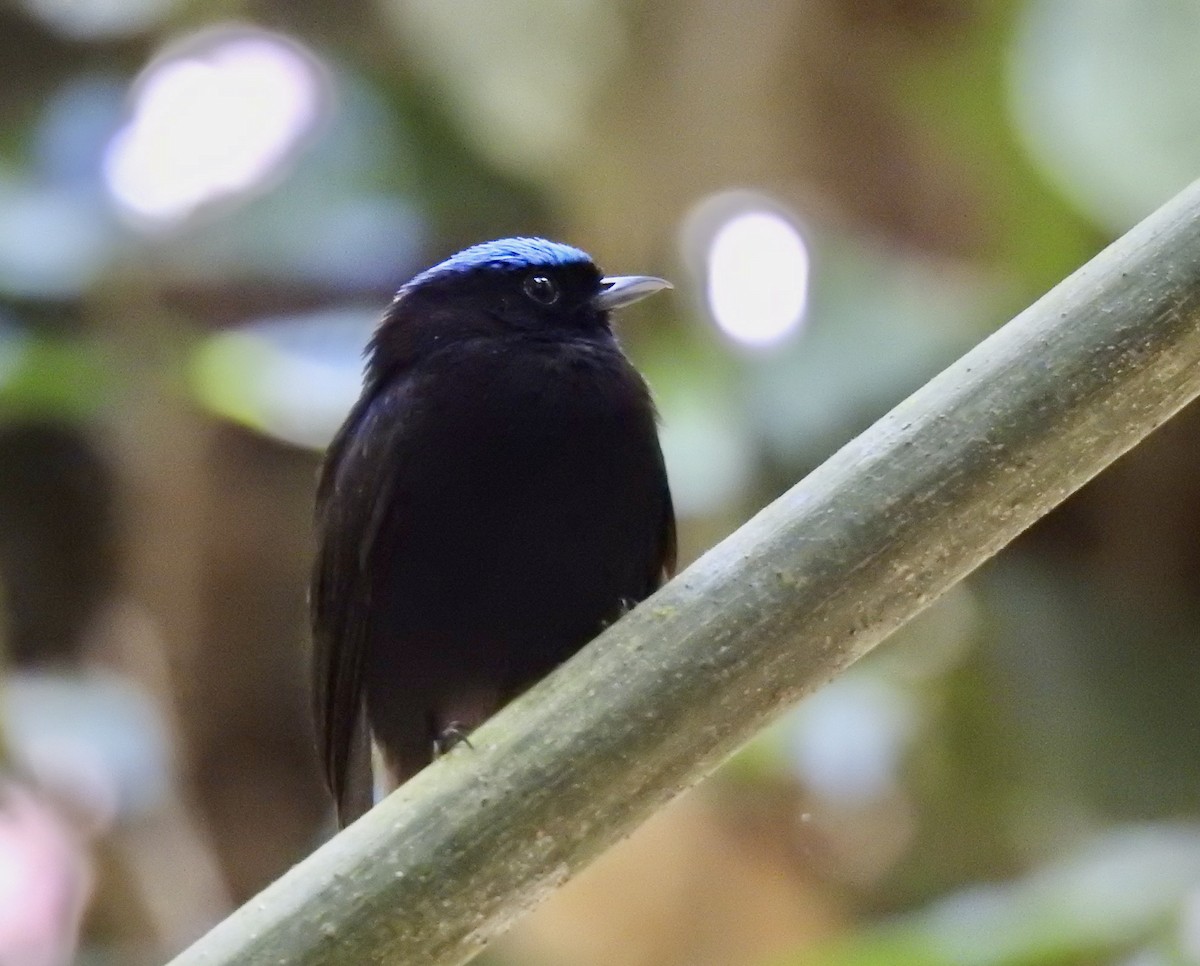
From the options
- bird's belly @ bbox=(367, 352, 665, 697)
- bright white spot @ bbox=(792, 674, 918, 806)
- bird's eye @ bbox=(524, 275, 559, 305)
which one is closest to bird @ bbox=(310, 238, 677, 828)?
bird's belly @ bbox=(367, 352, 665, 697)

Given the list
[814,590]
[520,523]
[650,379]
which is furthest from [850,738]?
[814,590]

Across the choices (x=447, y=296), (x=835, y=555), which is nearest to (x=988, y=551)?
(x=835, y=555)

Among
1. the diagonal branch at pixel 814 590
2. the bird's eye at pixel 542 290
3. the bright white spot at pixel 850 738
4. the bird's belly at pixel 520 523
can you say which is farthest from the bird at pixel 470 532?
the bright white spot at pixel 850 738

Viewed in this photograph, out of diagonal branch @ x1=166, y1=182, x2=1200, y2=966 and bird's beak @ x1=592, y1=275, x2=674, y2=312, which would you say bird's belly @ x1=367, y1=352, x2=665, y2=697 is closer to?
bird's beak @ x1=592, y1=275, x2=674, y2=312

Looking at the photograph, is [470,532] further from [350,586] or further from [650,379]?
[650,379]

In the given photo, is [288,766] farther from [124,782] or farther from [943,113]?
[943,113]
